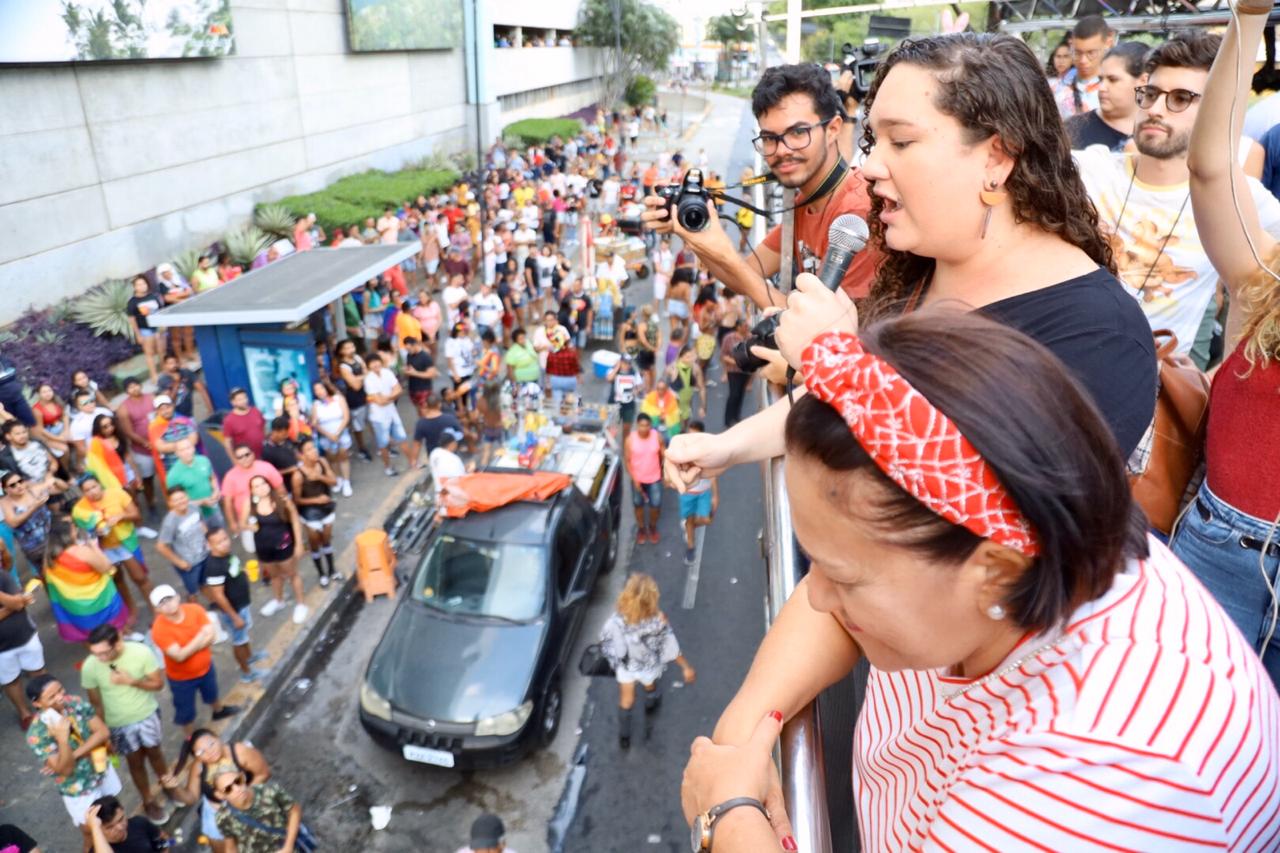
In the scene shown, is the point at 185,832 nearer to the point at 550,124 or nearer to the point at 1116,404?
the point at 1116,404

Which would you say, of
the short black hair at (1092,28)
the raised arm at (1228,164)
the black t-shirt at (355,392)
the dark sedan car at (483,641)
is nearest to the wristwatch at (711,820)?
the raised arm at (1228,164)

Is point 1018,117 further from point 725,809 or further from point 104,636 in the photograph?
point 104,636

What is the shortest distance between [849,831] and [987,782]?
1135 mm

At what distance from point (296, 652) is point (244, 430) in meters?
2.51

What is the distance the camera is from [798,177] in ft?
10.0

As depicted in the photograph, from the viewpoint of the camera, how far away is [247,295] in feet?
35.4

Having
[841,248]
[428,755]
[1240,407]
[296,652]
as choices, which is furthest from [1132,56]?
[296,652]

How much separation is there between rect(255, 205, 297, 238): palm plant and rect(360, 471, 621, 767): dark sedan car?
40.8ft

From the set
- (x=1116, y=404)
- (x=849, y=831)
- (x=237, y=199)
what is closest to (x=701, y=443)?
(x=1116, y=404)

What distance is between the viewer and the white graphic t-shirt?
2.79 metres

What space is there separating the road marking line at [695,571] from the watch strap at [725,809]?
7805 millimetres

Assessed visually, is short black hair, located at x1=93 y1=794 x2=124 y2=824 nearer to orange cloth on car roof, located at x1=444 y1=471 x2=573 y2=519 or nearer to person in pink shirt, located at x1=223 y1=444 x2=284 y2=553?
orange cloth on car roof, located at x1=444 y1=471 x2=573 y2=519

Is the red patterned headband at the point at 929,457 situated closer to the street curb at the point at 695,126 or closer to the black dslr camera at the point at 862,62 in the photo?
the black dslr camera at the point at 862,62

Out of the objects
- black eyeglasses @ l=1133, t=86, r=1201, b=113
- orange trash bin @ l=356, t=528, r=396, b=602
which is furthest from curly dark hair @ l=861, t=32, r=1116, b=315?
orange trash bin @ l=356, t=528, r=396, b=602
